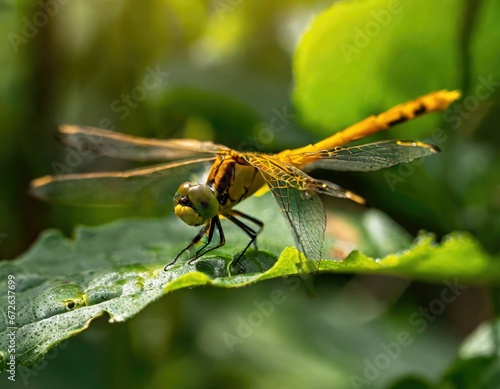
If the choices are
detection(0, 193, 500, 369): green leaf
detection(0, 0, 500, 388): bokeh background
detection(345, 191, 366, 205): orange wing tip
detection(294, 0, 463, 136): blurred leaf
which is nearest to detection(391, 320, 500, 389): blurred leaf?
detection(0, 193, 500, 369): green leaf

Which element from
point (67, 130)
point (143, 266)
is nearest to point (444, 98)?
point (143, 266)

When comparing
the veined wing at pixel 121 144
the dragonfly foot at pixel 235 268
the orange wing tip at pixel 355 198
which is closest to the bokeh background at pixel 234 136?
the veined wing at pixel 121 144

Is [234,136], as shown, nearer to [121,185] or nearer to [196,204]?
[121,185]

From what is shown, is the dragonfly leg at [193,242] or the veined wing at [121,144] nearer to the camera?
the dragonfly leg at [193,242]

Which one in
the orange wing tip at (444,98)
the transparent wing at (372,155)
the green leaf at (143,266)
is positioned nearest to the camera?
the green leaf at (143,266)

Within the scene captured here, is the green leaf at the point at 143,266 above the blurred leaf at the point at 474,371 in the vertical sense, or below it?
above

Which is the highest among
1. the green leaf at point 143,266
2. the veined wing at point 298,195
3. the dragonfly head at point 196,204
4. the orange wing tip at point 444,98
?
the orange wing tip at point 444,98

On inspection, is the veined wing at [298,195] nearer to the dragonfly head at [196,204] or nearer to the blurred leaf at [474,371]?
the dragonfly head at [196,204]

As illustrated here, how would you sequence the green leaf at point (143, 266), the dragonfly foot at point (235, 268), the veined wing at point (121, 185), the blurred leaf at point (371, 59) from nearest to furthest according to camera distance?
the green leaf at point (143, 266)
the dragonfly foot at point (235, 268)
the veined wing at point (121, 185)
the blurred leaf at point (371, 59)
